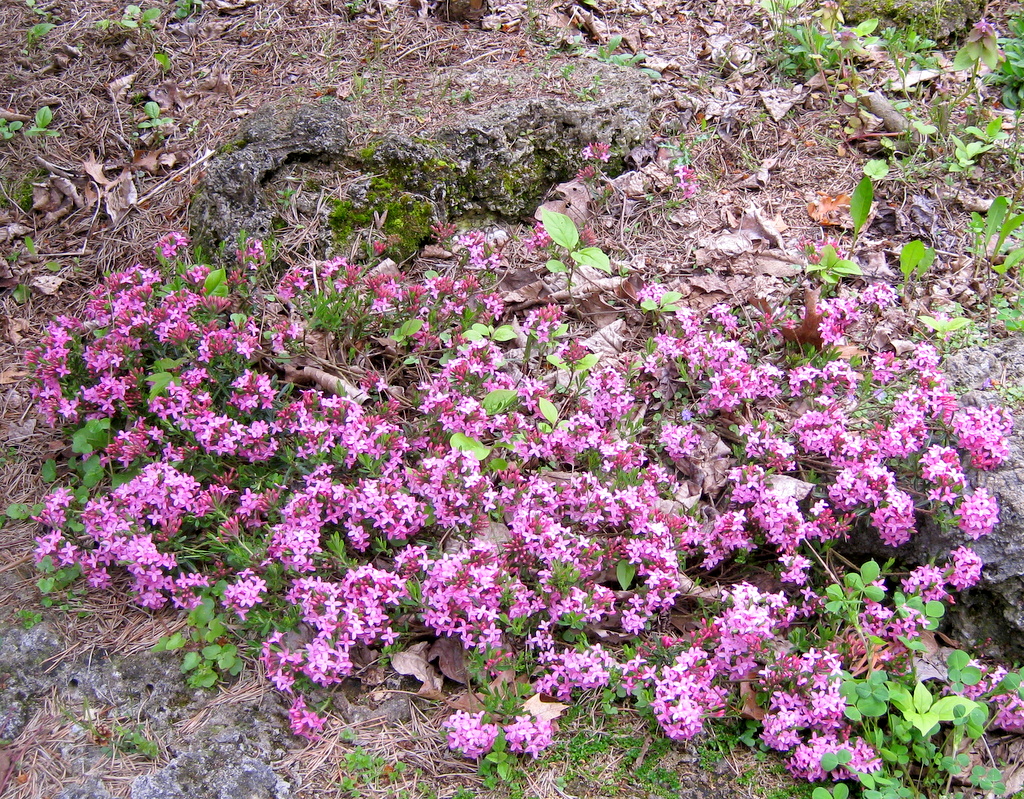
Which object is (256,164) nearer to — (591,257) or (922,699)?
(591,257)

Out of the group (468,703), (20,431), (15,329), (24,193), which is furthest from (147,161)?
(468,703)

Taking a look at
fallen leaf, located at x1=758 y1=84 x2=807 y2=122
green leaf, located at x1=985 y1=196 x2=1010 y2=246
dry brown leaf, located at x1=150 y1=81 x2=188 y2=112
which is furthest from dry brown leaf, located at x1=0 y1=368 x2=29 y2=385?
green leaf, located at x1=985 y1=196 x2=1010 y2=246

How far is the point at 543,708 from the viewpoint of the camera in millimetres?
3027

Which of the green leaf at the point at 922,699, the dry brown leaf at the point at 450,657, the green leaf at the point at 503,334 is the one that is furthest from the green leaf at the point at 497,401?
the green leaf at the point at 922,699

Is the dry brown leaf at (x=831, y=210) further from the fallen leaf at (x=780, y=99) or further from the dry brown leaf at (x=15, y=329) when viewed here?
the dry brown leaf at (x=15, y=329)

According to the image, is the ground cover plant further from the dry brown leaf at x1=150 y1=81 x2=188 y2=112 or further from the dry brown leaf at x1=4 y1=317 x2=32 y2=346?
the dry brown leaf at x1=150 y1=81 x2=188 y2=112

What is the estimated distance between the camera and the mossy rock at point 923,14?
5.83 m

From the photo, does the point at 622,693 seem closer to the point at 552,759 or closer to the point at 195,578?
the point at 552,759

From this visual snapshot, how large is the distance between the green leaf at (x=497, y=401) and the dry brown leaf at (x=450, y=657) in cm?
104

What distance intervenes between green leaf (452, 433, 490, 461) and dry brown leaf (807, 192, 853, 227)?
289 cm

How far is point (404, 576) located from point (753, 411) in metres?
1.94

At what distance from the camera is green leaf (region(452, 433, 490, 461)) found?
3334mm

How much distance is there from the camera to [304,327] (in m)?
3.92

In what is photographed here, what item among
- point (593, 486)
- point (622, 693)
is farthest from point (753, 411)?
point (622, 693)
